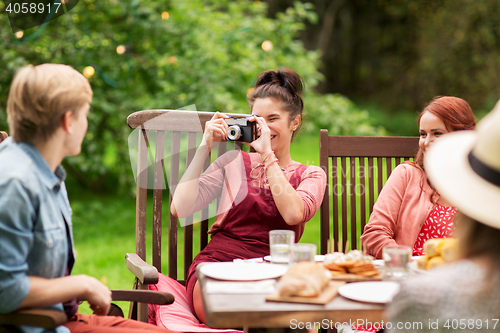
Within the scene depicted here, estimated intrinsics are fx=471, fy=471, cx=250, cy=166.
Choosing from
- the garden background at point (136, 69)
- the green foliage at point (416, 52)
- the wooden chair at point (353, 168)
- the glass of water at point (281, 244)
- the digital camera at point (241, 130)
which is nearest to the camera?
the glass of water at point (281, 244)

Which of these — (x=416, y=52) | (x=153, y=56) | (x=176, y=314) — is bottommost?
(x=176, y=314)

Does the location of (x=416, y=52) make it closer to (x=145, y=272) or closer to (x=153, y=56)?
(x=153, y=56)

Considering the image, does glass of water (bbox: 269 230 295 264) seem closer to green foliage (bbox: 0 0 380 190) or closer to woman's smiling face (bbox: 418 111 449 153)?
woman's smiling face (bbox: 418 111 449 153)

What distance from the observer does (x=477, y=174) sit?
982 millimetres

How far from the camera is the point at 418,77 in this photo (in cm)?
1198

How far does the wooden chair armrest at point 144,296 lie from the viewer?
5.55 feet

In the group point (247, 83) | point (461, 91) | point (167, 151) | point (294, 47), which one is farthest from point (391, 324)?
point (461, 91)

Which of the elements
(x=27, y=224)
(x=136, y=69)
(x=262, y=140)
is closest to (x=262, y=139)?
(x=262, y=140)

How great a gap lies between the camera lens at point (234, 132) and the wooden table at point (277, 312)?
1132 millimetres

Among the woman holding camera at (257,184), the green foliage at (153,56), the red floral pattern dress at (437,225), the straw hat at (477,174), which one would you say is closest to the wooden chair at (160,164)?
the woman holding camera at (257,184)

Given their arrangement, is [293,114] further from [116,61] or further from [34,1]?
[34,1]

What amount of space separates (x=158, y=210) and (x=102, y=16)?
338 cm

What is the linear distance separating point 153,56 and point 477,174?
438 cm

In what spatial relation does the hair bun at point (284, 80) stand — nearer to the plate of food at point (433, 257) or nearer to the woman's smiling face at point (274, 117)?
the woman's smiling face at point (274, 117)
